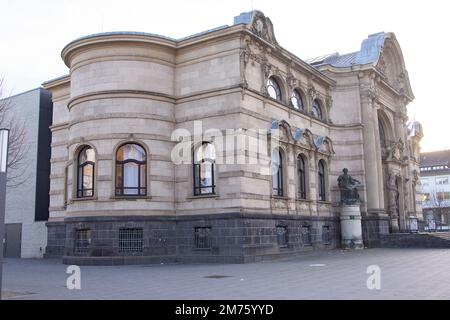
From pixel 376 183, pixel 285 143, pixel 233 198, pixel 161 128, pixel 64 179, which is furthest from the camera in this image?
pixel 376 183

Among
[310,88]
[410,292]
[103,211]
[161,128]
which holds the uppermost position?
[310,88]

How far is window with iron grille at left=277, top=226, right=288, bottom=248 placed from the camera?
27.4m

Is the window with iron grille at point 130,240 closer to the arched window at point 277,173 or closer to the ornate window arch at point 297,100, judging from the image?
the arched window at point 277,173

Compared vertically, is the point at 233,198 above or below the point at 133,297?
above

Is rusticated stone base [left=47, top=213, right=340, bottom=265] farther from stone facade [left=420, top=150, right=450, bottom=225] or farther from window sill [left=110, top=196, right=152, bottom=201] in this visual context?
stone facade [left=420, top=150, right=450, bottom=225]

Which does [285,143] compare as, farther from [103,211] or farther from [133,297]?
[133,297]

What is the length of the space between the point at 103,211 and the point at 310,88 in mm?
15711

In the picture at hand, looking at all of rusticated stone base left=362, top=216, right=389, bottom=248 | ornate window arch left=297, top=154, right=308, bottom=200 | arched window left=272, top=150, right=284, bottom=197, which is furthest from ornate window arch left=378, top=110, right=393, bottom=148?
arched window left=272, top=150, right=284, bottom=197

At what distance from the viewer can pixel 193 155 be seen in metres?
26.5

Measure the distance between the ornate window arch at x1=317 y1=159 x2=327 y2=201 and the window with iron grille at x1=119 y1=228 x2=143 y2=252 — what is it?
1335 cm

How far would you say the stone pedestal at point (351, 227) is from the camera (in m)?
33.2
